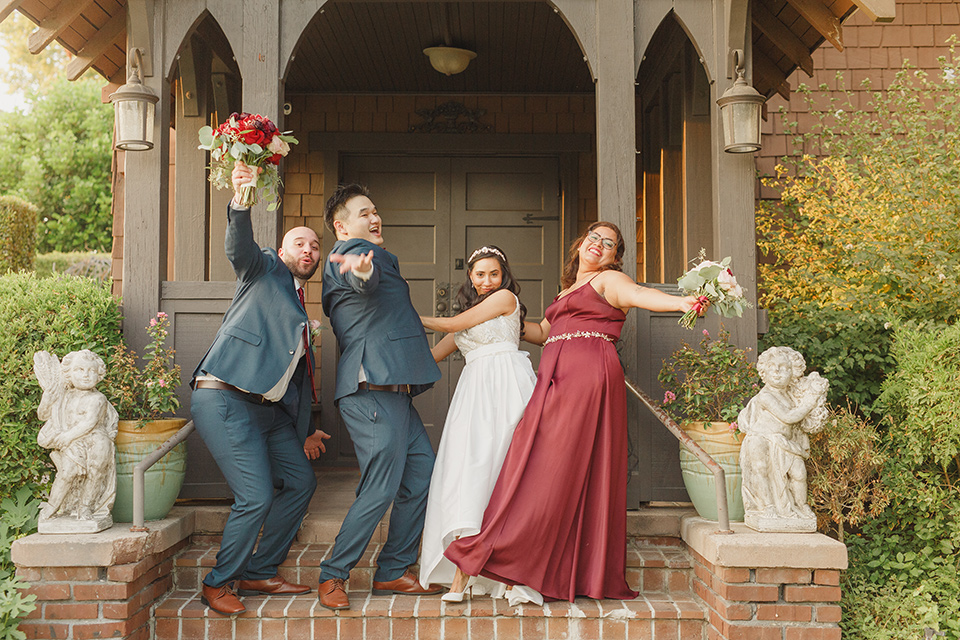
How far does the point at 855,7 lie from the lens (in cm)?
414

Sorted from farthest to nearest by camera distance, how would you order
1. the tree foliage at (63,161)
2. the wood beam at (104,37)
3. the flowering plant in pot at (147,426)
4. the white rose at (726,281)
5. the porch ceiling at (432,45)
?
1. the tree foliage at (63,161)
2. the porch ceiling at (432,45)
3. the wood beam at (104,37)
4. the flowering plant in pot at (147,426)
5. the white rose at (726,281)

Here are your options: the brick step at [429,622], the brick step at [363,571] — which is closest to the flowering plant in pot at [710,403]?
the brick step at [363,571]

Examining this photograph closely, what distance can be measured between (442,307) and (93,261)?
8718 mm

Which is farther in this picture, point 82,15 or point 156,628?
point 82,15

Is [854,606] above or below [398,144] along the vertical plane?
below

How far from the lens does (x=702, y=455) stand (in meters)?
3.56

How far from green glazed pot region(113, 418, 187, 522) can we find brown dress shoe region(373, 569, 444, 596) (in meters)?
1.07

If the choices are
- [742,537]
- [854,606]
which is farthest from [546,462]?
[854,606]

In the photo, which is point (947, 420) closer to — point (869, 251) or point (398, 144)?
point (869, 251)

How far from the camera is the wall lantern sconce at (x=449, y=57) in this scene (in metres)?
5.58

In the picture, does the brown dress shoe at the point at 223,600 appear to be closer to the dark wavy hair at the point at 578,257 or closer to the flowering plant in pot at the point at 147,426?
the flowering plant in pot at the point at 147,426

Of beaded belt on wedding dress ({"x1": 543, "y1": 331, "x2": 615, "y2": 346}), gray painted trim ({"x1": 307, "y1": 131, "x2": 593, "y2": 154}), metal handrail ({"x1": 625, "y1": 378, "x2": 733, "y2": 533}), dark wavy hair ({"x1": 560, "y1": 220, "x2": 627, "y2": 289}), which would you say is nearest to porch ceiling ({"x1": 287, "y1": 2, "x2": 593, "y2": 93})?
gray painted trim ({"x1": 307, "y1": 131, "x2": 593, "y2": 154})

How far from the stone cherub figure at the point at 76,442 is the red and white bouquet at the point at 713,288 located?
2573 mm

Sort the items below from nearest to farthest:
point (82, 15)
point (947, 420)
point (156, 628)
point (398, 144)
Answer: point (156, 628), point (947, 420), point (82, 15), point (398, 144)
